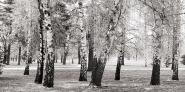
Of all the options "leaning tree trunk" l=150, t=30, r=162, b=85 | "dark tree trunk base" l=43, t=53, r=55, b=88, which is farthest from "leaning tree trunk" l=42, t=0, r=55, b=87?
"leaning tree trunk" l=150, t=30, r=162, b=85

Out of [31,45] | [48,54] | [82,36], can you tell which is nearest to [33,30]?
[31,45]

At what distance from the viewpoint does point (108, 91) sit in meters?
19.3

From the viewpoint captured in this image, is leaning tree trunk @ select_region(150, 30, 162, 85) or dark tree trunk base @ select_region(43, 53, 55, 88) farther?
leaning tree trunk @ select_region(150, 30, 162, 85)

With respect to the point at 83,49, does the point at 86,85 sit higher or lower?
lower

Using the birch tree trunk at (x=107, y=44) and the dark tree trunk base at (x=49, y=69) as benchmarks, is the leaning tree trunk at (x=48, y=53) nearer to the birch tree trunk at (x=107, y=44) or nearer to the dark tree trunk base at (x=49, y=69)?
the dark tree trunk base at (x=49, y=69)

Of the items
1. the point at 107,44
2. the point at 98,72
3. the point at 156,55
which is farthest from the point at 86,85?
the point at 156,55

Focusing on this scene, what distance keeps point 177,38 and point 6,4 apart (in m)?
35.1

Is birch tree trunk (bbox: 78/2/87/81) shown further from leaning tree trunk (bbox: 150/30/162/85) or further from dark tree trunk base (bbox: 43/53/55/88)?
leaning tree trunk (bbox: 150/30/162/85)

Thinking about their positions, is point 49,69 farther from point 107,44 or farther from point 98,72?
point 107,44

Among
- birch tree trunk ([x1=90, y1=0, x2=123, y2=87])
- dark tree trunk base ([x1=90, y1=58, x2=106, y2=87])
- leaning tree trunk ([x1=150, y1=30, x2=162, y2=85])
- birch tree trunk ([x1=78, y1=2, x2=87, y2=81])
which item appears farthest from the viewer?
birch tree trunk ([x1=78, y1=2, x2=87, y2=81])

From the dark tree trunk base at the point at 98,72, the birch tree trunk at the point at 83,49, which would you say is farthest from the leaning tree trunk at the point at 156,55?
the birch tree trunk at the point at 83,49

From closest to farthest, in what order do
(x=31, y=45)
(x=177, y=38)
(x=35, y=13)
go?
1. (x=35, y=13)
2. (x=177, y=38)
3. (x=31, y=45)

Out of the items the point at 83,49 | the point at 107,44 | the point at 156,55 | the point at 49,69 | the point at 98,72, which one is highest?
the point at 107,44

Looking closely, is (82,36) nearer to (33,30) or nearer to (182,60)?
(33,30)
